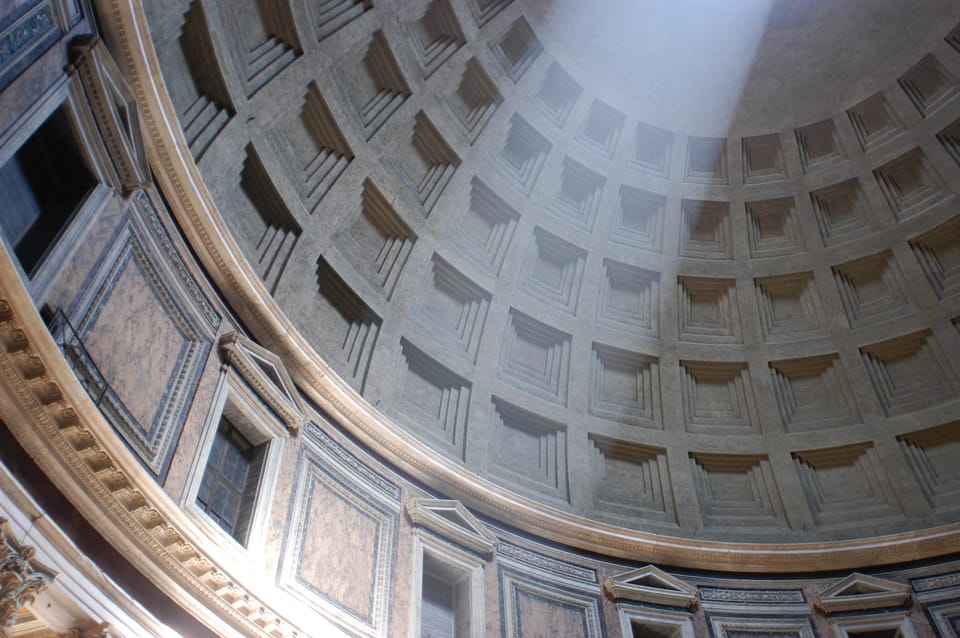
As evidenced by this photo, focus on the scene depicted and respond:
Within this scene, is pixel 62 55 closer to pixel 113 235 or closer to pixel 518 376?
pixel 113 235

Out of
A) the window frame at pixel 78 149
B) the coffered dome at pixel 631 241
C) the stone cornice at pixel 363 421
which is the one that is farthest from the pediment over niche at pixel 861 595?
the window frame at pixel 78 149

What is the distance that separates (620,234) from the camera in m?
20.4

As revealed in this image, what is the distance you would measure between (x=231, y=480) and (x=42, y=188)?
404 cm

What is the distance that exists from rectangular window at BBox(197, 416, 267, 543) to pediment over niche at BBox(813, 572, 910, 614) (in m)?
10.2

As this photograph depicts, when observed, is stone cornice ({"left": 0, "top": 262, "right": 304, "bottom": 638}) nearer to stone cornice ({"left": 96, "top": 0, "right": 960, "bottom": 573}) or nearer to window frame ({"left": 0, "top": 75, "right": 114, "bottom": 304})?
window frame ({"left": 0, "top": 75, "right": 114, "bottom": 304})

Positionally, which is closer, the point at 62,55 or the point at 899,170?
the point at 62,55

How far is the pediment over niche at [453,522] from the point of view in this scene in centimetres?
1337

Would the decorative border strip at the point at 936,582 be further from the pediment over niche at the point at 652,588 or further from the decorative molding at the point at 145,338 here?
the decorative molding at the point at 145,338

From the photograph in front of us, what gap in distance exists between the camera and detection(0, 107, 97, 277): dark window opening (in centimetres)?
841

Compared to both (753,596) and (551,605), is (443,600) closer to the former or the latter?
(551,605)

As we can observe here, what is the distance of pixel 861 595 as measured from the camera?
15.3 metres

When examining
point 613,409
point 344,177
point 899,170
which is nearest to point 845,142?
point 899,170

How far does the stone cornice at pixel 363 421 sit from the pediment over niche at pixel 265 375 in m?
0.50

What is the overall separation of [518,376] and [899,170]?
1038 cm
